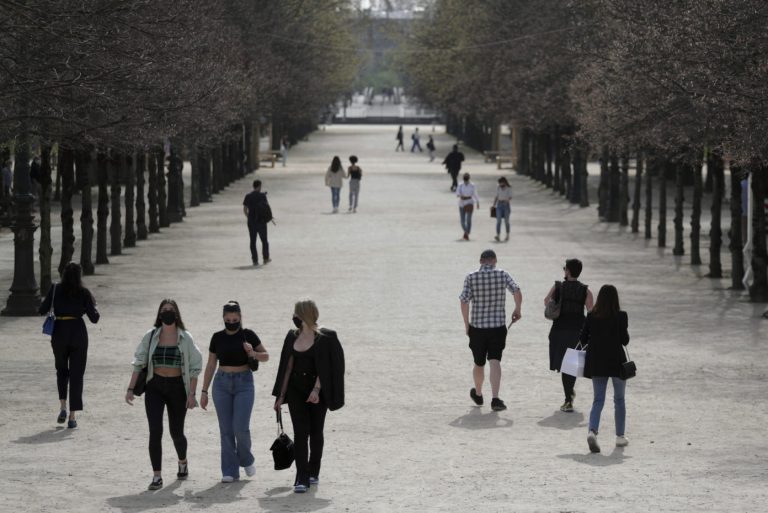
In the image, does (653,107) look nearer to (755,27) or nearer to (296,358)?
(755,27)

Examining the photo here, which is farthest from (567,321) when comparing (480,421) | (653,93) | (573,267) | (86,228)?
(86,228)

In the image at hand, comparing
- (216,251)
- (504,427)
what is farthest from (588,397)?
(216,251)

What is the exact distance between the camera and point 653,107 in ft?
90.5

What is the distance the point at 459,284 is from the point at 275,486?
15690mm

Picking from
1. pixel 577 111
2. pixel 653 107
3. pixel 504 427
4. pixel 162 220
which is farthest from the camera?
pixel 577 111

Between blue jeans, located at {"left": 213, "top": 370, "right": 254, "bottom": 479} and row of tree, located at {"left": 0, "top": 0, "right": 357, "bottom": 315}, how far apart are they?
21.3 feet

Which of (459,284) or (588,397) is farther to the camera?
(459,284)

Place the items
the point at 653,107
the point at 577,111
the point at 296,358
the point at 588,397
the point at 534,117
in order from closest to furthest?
1. the point at 296,358
2. the point at 588,397
3. the point at 653,107
4. the point at 577,111
5. the point at 534,117

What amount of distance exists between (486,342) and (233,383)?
4.23 m

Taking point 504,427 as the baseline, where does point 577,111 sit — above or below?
above

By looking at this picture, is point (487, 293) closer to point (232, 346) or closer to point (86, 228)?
point (232, 346)

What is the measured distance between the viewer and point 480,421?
50.0 feet

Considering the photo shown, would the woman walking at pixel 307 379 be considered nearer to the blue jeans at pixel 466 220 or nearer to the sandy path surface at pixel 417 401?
the sandy path surface at pixel 417 401

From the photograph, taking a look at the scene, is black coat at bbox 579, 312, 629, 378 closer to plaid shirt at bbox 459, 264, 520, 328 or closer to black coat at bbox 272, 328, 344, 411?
plaid shirt at bbox 459, 264, 520, 328
